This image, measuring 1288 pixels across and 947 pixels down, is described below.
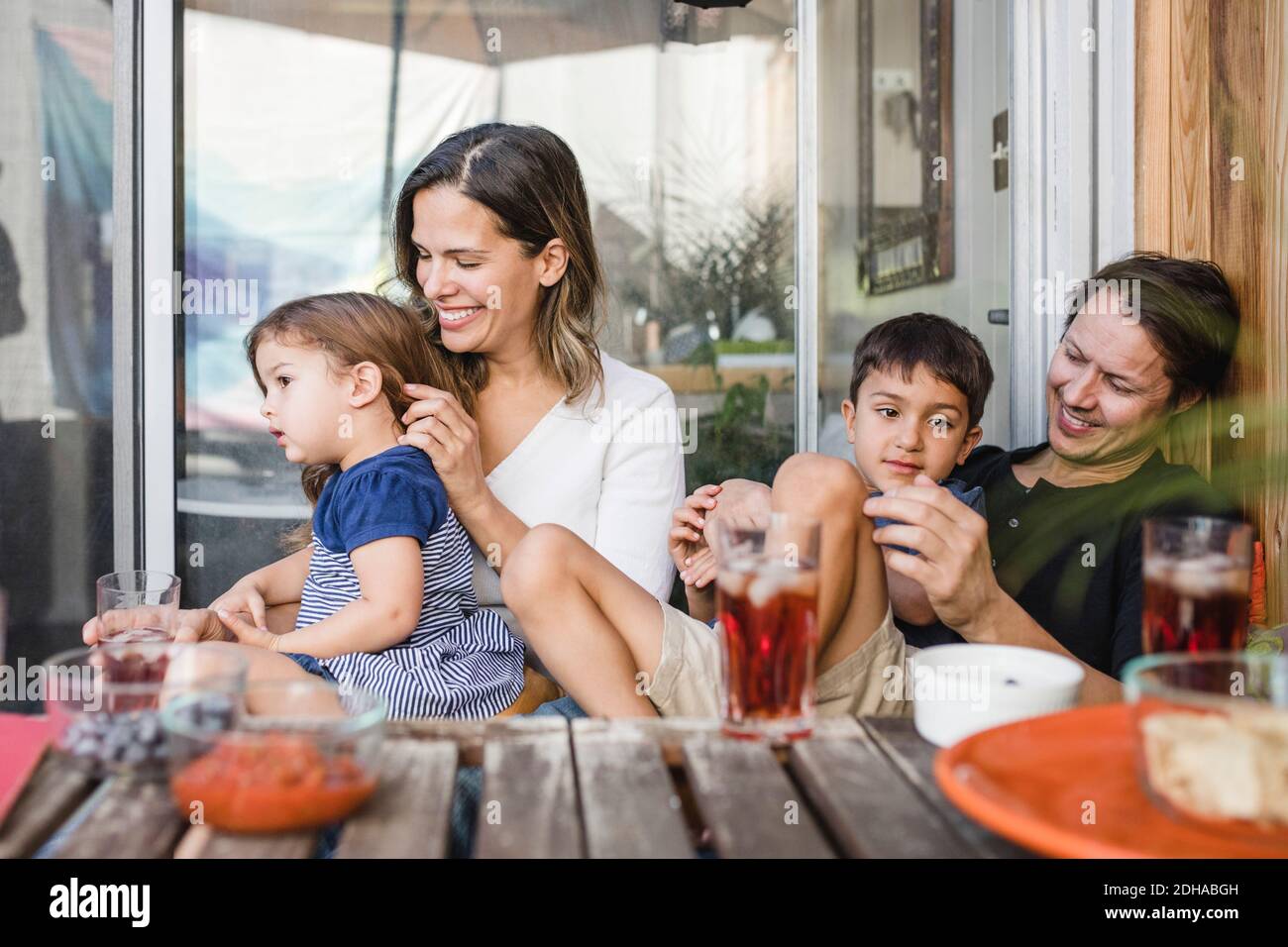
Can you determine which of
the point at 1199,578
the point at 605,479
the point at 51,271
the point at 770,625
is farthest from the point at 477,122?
the point at 1199,578

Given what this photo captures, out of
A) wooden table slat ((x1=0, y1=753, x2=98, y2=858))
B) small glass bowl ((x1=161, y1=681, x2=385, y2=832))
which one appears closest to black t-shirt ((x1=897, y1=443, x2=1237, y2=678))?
small glass bowl ((x1=161, y1=681, x2=385, y2=832))

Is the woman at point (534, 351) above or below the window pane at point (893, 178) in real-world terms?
below

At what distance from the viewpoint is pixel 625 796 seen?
86 centimetres

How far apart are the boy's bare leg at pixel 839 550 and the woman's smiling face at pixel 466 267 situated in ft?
2.44

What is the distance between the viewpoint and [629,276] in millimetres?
3334

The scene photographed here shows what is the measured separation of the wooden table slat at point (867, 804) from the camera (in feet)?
2.57

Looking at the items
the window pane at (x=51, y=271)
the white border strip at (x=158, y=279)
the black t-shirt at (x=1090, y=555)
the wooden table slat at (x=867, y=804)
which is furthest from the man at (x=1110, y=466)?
the window pane at (x=51, y=271)

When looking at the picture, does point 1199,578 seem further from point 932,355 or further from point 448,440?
point 448,440

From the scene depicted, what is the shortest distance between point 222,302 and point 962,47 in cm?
203

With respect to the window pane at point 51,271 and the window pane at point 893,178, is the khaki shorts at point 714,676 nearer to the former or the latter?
the window pane at point 893,178

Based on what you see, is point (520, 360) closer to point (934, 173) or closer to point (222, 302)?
point (222, 302)

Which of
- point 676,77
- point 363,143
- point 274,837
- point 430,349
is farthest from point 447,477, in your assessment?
point 676,77
